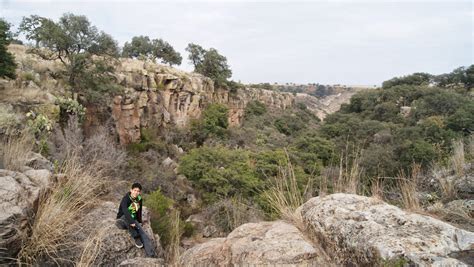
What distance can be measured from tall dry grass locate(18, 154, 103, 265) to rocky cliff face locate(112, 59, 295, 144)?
52.0ft

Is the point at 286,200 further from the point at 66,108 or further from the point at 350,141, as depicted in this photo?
the point at 350,141

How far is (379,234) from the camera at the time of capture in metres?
2.25

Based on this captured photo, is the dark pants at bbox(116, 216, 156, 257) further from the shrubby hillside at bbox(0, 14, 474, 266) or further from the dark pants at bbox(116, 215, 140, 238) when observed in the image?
the shrubby hillside at bbox(0, 14, 474, 266)

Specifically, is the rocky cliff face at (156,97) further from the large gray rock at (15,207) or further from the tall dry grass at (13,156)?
the large gray rock at (15,207)

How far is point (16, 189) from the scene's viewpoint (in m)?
2.52

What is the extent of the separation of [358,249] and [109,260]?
219 cm

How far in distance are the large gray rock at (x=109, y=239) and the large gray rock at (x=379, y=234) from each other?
1805 millimetres

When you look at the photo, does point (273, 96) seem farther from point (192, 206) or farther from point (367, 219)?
point (367, 219)

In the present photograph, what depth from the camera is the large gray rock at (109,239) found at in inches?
110

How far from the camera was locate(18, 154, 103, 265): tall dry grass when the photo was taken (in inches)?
90.8

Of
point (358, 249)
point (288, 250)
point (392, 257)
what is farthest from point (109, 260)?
point (392, 257)

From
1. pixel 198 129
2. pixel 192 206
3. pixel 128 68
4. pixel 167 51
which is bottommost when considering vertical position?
pixel 192 206

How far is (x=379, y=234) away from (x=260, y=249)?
38.6 inches

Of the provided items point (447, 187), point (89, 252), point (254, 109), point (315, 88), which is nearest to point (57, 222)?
point (89, 252)
